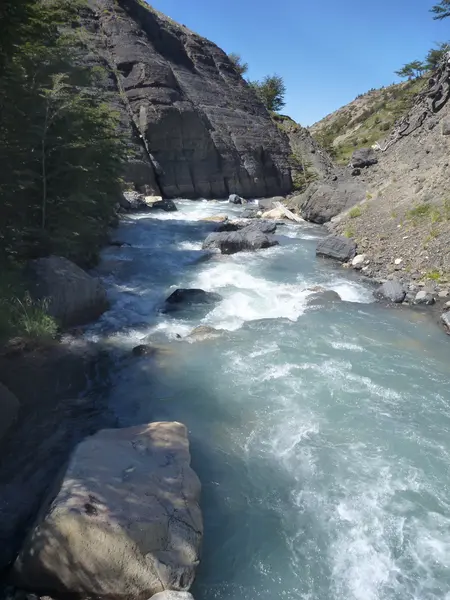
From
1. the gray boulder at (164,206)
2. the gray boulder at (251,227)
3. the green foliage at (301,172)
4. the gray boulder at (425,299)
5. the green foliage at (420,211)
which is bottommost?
the gray boulder at (425,299)

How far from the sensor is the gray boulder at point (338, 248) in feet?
69.4

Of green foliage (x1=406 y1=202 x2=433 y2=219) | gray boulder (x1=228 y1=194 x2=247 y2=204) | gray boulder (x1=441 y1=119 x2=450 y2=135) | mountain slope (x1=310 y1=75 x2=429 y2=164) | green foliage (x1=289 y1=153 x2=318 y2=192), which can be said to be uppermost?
mountain slope (x1=310 y1=75 x2=429 y2=164)

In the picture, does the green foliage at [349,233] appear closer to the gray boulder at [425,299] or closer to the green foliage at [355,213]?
the green foliage at [355,213]

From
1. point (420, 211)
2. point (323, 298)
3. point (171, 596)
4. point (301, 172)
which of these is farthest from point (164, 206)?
point (171, 596)

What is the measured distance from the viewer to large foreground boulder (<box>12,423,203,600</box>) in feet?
17.1

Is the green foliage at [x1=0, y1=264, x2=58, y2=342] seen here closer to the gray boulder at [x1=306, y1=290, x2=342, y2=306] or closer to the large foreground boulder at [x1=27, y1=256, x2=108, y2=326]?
the large foreground boulder at [x1=27, y1=256, x2=108, y2=326]

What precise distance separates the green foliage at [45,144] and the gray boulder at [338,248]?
11.3 meters

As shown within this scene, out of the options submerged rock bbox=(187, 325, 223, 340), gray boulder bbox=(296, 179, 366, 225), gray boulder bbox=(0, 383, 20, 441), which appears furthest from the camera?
gray boulder bbox=(296, 179, 366, 225)

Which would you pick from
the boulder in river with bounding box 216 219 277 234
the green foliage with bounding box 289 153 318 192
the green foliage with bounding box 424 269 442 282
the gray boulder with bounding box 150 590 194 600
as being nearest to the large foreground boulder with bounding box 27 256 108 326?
the gray boulder with bounding box 150 590 194 600

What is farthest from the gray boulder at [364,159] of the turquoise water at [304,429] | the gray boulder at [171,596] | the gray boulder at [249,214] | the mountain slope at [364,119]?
the gray boulder at [171,596]

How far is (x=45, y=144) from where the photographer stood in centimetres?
1398

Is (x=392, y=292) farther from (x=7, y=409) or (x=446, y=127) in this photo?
(x=446, y=127)

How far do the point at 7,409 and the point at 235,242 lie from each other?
16.6 m

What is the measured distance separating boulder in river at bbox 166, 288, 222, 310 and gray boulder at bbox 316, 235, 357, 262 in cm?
783
